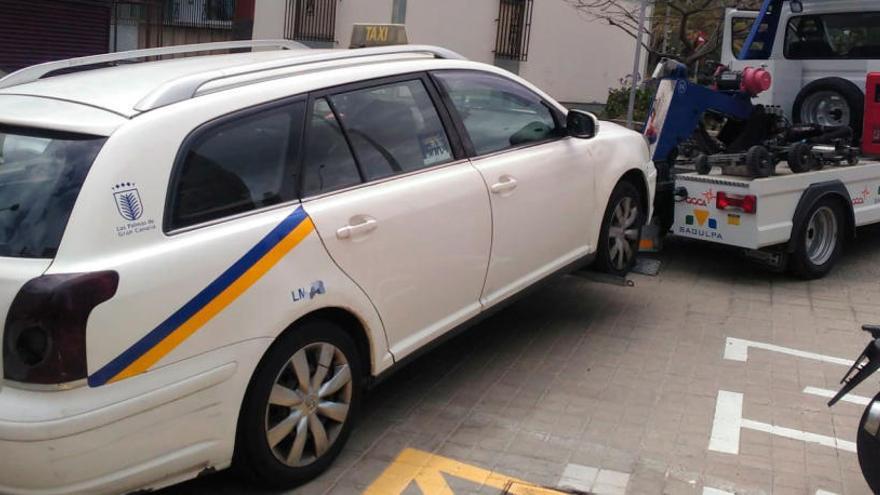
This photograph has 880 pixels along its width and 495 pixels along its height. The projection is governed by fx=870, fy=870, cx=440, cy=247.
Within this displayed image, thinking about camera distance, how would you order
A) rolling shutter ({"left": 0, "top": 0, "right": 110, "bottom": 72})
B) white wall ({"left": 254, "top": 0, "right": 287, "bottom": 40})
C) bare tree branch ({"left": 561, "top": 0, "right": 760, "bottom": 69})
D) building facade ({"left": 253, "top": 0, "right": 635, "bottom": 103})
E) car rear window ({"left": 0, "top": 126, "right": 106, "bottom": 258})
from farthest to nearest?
building facade ({"left": 253, "top": 0, "right": 635, "bottom": 103}) → white wall ({"left": 254, "top": 0, "right": 287, "bottom": 40}) → bare tree branch ({"left": 561, "top": 0, "right": 760, "bottom": 69}) → rolling shutter ({"left": 0, "top": 0, "right": 110, "bottom": 72}) → car rear window ({"left": 0, "top": 126, "right": 106, "bottom": 258})

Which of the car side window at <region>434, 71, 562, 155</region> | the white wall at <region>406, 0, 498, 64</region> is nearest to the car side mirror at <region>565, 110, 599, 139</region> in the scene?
the car side window at <region>434, 71, 562, 155</region>

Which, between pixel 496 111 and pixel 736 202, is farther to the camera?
pixel 736 202

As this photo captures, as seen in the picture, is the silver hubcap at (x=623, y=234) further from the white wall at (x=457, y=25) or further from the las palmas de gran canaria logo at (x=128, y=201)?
the white wall at (x=457, y=25)

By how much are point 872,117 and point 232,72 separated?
621cm

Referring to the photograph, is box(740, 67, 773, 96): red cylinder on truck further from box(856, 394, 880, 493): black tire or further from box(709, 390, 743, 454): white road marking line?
box(856, 394, 880, 493): black tire

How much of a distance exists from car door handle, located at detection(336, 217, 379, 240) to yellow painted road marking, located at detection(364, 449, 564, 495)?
107cm

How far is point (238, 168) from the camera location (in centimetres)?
335

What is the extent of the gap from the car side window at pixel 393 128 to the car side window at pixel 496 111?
0.75 ft

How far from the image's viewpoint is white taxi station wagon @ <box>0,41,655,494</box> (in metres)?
2.75

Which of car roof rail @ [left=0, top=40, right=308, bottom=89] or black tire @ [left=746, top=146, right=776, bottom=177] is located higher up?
car roof rail @ [left=0, top=40, right=308, bottom=89]

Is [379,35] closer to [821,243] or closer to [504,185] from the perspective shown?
[504,185]

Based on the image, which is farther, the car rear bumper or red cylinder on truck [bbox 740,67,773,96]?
red cylinder on truck [bbox 740,67,773,96]

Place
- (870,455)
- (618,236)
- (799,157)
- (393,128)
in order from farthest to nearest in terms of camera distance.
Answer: (799,157)
(618,236)
(393,128)
(870,455)

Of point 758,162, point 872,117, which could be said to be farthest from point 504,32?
point 758,162
